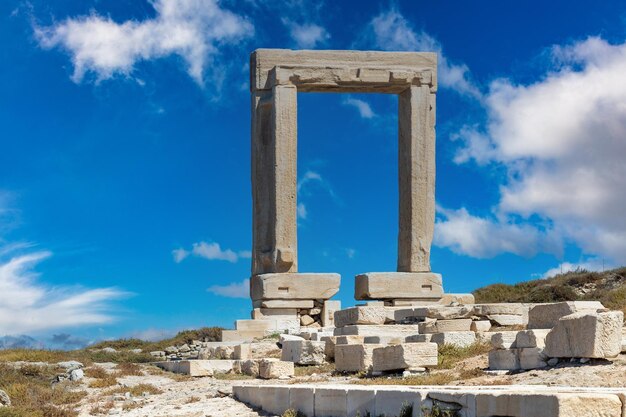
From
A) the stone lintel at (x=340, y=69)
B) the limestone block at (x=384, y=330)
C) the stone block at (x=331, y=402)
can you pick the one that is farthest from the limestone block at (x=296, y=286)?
the stone block at (x=331, y=402)

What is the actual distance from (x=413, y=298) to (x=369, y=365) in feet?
27.3

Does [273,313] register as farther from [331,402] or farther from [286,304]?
[331,402]

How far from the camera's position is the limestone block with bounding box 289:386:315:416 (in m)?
10.3

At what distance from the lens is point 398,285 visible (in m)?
22.2

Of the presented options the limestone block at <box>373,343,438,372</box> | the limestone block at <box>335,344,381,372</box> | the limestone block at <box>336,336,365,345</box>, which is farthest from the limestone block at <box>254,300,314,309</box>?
the limestone block at <box>373,343,438,372</box>

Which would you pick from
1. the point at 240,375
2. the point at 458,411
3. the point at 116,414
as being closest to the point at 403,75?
the point at 240,375

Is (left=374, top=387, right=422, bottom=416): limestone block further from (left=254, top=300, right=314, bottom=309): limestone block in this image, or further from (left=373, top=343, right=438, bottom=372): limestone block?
(left=254, top=300, right=314, bottom=309): limestone block

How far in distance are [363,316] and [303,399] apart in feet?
25.5

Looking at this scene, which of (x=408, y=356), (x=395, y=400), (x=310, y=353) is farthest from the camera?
(x=310, y=353)

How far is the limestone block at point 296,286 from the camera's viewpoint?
877 inches

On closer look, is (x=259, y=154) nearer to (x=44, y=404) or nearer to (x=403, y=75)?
(x=403, y=75)

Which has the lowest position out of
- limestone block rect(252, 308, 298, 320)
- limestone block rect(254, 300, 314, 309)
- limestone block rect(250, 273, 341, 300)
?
limestone block rect(252, 308, 298, 320)

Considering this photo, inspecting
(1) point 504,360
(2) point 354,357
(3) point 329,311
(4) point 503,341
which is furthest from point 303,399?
(3) point 329,311

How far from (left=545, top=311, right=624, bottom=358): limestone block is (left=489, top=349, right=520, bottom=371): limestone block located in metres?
0.76
